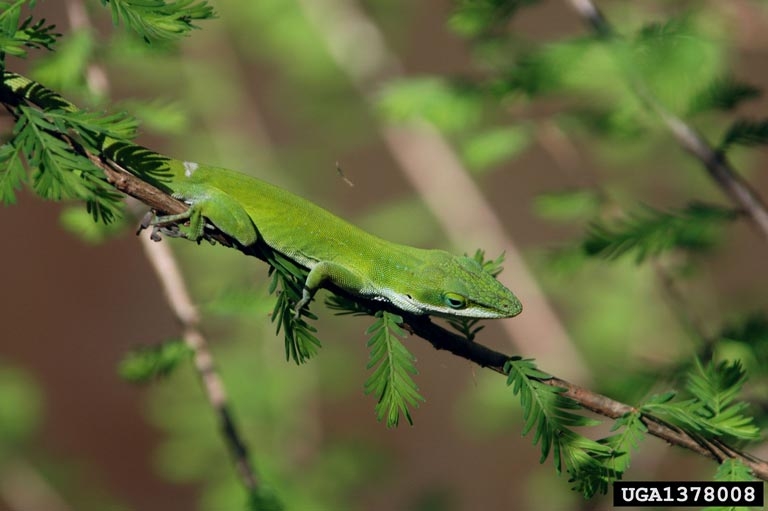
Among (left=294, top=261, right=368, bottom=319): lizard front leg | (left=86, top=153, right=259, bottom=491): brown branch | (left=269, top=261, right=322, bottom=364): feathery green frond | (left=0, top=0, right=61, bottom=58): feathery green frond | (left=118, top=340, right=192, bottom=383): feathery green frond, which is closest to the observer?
(left=0, top=0, right=61, bottom=58): feathery green frond

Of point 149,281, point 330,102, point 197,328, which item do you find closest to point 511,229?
point 330,102

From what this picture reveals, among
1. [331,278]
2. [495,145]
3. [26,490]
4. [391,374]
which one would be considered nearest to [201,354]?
[331,278]

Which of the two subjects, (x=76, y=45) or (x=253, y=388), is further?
(x=253, y=388)

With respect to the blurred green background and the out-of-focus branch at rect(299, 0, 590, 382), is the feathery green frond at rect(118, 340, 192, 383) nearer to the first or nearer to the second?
the blurred green background

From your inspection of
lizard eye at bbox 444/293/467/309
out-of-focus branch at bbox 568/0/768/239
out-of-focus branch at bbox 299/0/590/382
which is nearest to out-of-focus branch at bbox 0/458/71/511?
out-of-focus branch at bbox 299/0/590/382

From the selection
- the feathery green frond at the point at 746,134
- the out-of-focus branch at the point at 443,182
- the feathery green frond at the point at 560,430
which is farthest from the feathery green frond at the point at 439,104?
the feathery green frond at the point at 560,430

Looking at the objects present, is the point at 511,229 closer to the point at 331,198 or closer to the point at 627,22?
the point at 331,198
